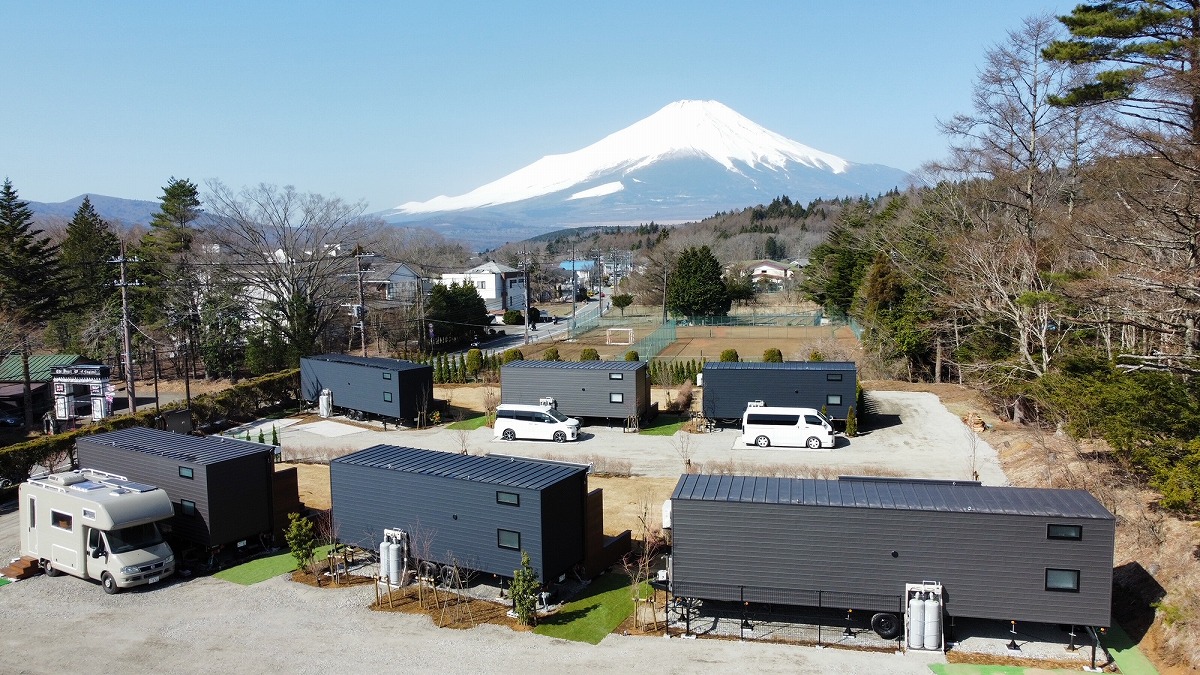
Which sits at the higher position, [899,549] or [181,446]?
[181,446]

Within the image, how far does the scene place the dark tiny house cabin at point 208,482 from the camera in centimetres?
1608

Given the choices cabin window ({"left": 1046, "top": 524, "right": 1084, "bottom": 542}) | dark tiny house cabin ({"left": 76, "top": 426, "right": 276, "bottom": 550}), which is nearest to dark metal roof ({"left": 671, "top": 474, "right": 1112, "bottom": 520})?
cabin window ({"left": 1046, "top": 524, "right": 1084, "bottom": 542})

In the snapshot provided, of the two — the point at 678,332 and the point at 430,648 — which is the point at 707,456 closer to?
the point at 430,648

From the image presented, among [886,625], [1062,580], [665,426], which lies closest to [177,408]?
[665,426]

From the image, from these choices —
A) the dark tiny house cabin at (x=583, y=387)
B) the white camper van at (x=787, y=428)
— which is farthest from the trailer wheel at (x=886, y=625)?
the dark tiny house cabin at (x=583, y=387)

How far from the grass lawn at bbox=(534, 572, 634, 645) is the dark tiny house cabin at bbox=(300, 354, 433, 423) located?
16191 mm

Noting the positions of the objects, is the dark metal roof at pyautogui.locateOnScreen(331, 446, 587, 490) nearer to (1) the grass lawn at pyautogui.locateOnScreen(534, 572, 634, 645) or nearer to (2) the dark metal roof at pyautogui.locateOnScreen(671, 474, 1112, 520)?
(1) the grass lawn at pyautogui.locateOnScreen(534, 572, 634, 645)

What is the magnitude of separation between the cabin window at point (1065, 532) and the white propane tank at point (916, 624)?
2.04 metres

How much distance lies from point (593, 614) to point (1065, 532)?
7.18 metres

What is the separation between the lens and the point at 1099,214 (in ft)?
72.8

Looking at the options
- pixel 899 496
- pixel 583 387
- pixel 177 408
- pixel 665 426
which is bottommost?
pixel 665 426

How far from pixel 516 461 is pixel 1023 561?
8.60 meters

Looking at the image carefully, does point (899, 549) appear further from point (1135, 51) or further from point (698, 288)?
point (698, 288)

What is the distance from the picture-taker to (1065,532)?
1191 centimetres
